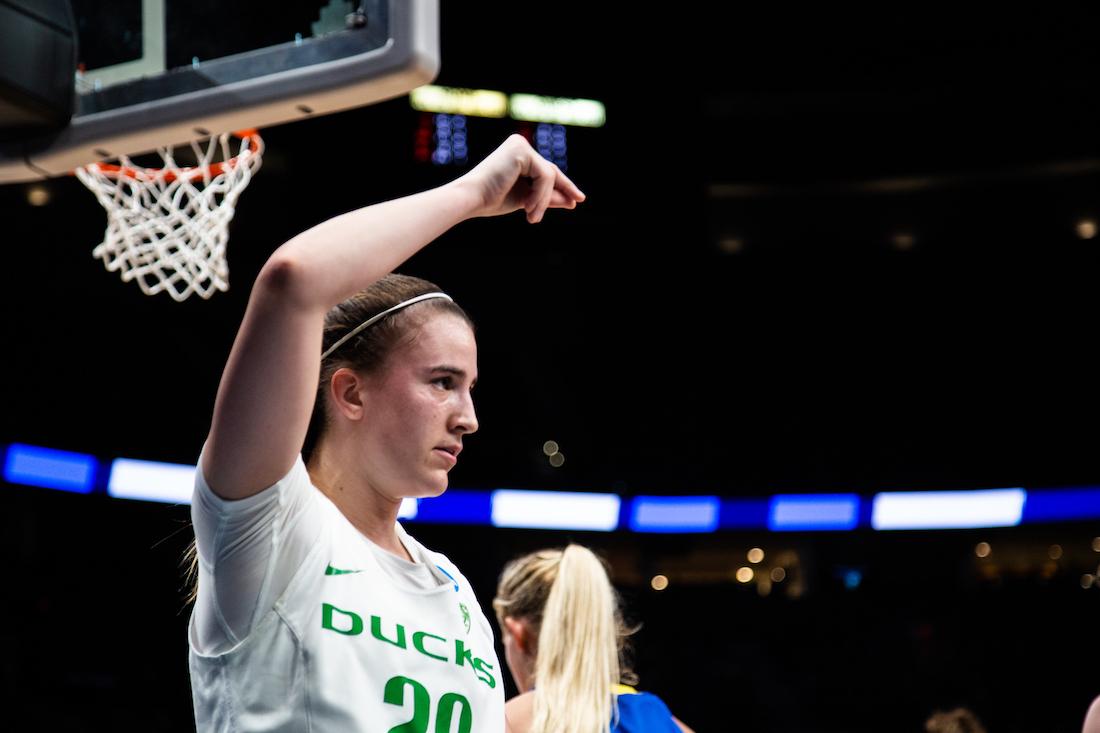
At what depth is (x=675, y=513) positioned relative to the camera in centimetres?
1002

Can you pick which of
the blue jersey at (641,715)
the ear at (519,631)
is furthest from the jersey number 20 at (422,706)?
the ear at (519,631)

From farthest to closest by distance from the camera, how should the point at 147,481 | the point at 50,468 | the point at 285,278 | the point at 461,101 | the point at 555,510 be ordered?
the point at 555,510, the point at 147,481, the point at 50,468, the point at 461,101, the point at 285,278

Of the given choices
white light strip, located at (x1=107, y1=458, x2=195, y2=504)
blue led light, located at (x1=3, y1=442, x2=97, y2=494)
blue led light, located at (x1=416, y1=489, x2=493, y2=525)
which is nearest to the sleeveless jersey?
white light strip, located at (x1=107, y1=458, x2=195, y2=504)

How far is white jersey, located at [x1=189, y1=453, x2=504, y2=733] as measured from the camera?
1383 mm

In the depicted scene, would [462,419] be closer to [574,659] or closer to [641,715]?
[574,659]

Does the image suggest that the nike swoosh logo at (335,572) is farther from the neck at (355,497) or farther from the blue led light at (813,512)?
the blue led light at (813,512)

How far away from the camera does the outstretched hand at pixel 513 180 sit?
1528mm

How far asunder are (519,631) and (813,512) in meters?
7.01

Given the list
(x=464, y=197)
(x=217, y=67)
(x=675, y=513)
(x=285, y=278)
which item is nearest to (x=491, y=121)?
(x=675, y=513)

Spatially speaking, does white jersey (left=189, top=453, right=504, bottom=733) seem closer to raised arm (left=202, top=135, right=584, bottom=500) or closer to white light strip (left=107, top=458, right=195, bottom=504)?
raised arm (left=202, top=135, right=584, bottom=500)

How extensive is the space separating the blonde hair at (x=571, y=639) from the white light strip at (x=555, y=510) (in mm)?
6285

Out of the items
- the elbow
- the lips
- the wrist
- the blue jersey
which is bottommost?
the blue jersey

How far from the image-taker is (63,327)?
9.40 m

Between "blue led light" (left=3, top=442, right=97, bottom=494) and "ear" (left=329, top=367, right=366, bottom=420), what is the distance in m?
7.54
